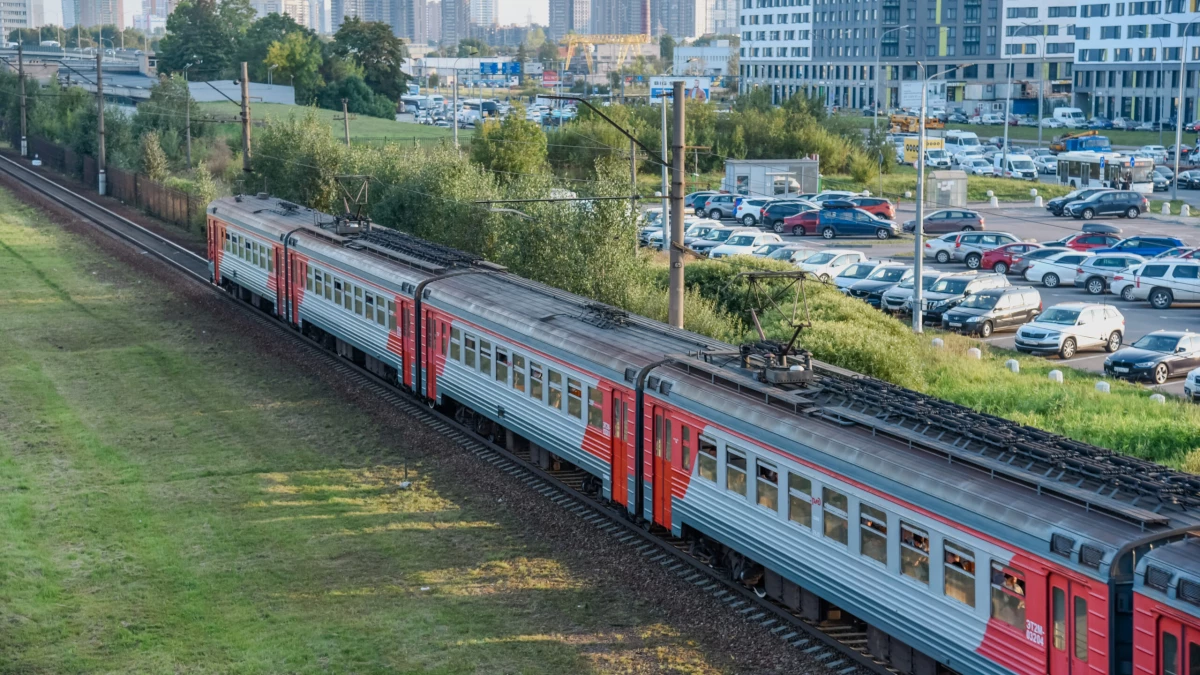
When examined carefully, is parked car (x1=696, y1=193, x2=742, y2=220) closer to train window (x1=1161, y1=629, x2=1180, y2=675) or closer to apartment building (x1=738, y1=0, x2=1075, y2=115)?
train window (x1=1161, y1=629, x2=1180, y2=675)

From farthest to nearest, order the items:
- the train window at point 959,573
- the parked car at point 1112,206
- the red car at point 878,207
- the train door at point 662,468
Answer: the parked car at point 1112,206, the red car at point 878,207, the train door at point 662,468, the train window at point 959,573

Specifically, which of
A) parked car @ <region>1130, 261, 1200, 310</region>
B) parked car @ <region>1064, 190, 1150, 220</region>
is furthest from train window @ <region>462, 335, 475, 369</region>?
parked car @ <region>1064, 190, 1150, 220</region>

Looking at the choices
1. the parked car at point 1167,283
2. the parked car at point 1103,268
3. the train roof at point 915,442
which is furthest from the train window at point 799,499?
the parked car at point 1103,268

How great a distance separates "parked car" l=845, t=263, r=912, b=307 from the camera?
138 feet

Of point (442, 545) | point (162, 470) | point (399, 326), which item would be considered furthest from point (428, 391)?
point (442, 545)

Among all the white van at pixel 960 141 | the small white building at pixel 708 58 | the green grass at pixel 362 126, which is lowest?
the white van at pixel 960 141

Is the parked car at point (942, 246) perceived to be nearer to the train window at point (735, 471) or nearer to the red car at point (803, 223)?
the red car at point (803, 223)

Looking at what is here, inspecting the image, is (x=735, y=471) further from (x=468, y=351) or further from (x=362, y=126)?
(x=362, y=126)

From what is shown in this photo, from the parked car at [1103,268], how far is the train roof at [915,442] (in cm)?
2641

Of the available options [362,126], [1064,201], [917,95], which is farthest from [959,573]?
[917,95]

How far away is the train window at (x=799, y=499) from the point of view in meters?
15.1

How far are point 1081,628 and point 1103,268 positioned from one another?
35.1m

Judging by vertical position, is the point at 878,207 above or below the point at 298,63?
below

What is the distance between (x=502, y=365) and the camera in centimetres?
2286
